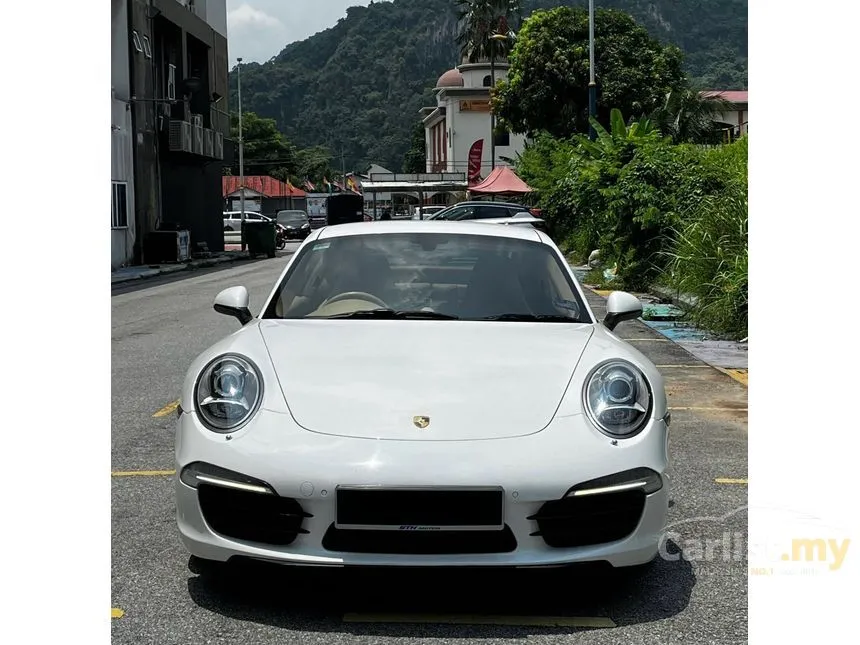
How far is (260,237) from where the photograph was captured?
4003 cm

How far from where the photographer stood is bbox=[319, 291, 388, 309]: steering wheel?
500 cm

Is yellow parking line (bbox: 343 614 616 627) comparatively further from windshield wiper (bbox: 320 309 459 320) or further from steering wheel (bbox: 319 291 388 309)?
steering wheel (bbox: 319 291 388 309)

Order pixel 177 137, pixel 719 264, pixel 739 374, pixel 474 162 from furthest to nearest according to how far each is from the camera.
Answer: pixel 474 162
pixel 177 137
pixel 719 264
pixel 739 374

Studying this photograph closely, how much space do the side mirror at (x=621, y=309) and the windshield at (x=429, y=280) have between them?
0.61 feet

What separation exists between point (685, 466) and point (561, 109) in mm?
48877

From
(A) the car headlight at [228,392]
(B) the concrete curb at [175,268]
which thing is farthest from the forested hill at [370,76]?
(A) the car headlight at [228,392]

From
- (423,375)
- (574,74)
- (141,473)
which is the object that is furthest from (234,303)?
(574,74)

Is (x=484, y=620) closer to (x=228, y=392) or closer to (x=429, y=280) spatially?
(x=228, y=392)

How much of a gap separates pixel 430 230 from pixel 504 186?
35465mm

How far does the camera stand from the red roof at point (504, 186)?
40.0 meters

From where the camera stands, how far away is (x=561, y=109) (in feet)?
175

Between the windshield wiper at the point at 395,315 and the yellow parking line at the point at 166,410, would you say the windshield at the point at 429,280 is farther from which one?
the yellow parking line at the point at 166,410
